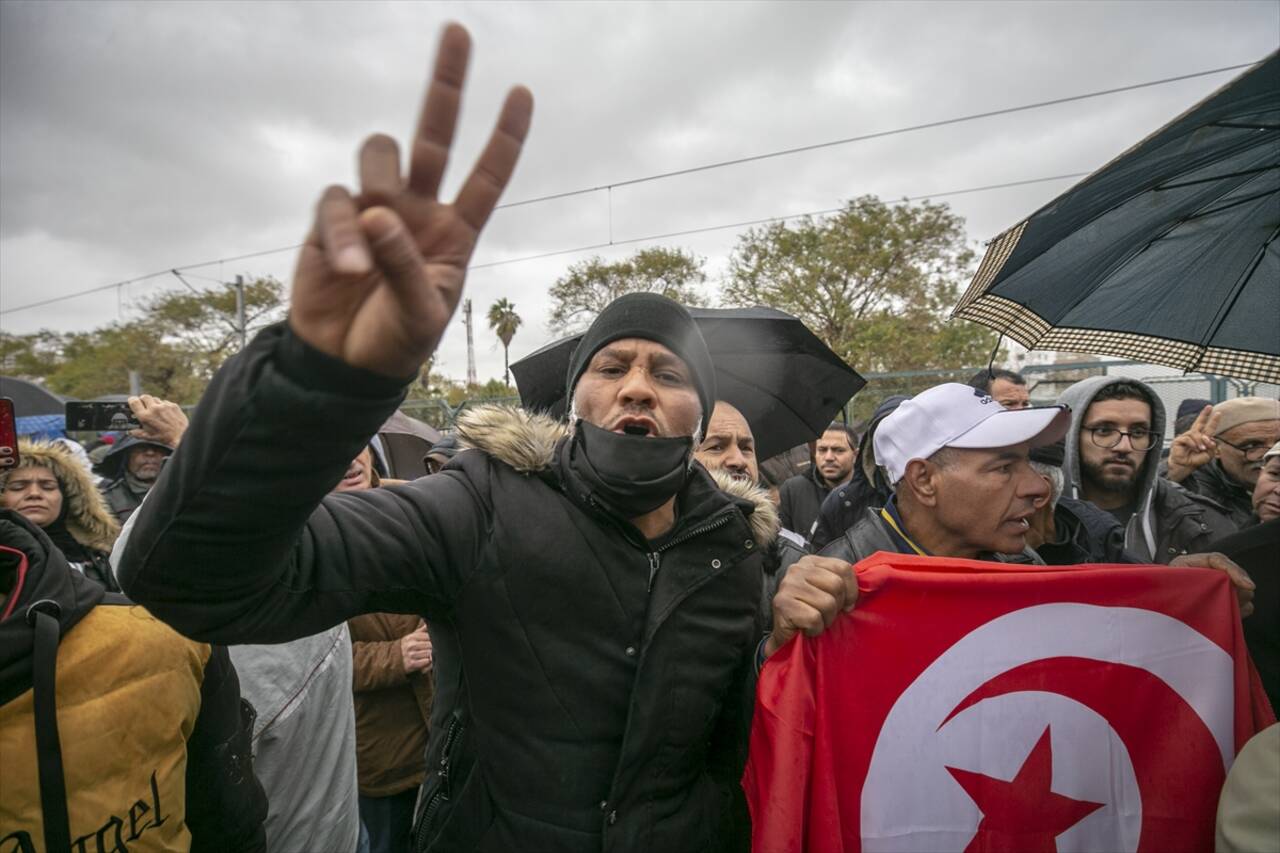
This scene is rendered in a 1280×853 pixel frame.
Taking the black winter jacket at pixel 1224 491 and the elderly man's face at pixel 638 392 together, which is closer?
the elderly man's face at pixel 638 392

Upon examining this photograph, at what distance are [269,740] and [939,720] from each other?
1905 mm

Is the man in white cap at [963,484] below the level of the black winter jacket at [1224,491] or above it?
above

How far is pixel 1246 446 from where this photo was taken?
373 centimetres

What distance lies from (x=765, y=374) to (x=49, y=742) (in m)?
2.71

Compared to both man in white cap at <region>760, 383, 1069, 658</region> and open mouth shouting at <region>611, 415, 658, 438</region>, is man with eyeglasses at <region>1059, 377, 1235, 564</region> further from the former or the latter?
open mouth shouting at <region>611, 415, 658, 438</region>

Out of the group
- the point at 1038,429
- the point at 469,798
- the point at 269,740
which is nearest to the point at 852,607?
the point at 1038,429

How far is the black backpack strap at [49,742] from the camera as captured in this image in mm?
1335

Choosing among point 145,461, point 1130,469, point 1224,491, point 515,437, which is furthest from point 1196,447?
point 145,461

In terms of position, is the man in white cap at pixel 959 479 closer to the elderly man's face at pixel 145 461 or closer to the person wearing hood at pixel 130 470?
the person wearing hood at pixel 130 470

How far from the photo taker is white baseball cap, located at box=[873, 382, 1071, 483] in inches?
75.3

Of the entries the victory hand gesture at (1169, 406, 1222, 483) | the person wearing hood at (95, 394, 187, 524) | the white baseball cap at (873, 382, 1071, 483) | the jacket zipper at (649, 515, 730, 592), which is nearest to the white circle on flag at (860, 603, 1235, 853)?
the white baseball cap at (873, 382, 1071, 483)

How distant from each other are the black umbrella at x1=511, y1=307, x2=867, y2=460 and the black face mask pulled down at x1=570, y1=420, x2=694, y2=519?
1.12m

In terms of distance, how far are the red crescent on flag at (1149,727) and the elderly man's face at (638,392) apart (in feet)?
3.18

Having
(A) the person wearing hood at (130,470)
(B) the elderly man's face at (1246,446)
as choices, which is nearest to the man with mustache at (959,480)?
(B) the elderly man's face at (1246,446)
